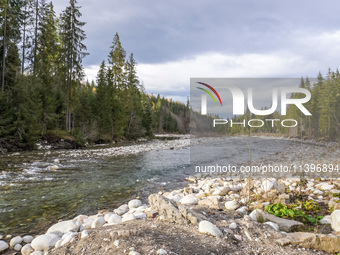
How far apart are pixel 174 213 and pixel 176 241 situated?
0.60m

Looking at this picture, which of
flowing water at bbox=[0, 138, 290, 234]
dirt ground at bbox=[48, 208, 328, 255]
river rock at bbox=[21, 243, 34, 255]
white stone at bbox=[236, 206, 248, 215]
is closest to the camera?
dirt ground at bbox=[48, 208, 328, 255]

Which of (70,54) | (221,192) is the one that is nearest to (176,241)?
(221,192)

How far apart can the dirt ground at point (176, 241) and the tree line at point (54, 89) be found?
544 inches

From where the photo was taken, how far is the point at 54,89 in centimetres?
1961

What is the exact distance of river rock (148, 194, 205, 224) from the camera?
2.86 metres

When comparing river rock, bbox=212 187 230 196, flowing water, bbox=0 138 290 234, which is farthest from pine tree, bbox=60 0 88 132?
river rock, bbox=212 187 230 196

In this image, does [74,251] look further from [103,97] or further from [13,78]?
[103,97]

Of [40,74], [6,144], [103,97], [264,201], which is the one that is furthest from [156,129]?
[264,201]

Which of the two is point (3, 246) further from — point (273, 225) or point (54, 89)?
point (54, 89)

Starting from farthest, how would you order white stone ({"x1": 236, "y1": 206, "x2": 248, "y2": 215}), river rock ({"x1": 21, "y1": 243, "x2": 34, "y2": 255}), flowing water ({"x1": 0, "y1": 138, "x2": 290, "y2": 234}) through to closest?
flowing water ({"x1": 0, "y1": 138, "x2": 290, "y2": 234}) → white stone ({"x1": 236, "y1": 206, "x2": 248, "y2": 215}) → river rock ({"x1": 21, "y1": 243, "x2": 34, "y2": 255})

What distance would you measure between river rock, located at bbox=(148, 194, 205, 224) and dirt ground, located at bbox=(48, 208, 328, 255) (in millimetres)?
90

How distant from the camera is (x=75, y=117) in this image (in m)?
20.6

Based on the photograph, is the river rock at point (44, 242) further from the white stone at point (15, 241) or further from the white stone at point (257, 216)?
the white stone at point (257, 216)

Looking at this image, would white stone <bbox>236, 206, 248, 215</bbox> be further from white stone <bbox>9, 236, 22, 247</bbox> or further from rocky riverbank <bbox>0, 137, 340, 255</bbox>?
white stone <bbox>9, 236, 22, 247</bbox>
